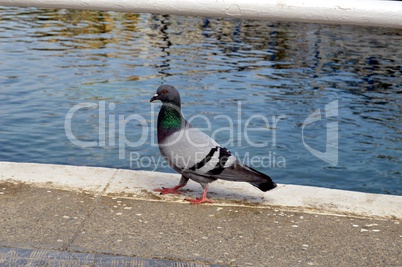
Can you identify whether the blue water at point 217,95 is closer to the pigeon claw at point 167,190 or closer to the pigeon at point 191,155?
the pigeon at point 191,155

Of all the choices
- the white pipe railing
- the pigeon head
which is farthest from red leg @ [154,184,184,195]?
the white pipe railing

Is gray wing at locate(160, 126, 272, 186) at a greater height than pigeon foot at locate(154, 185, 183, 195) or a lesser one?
greater

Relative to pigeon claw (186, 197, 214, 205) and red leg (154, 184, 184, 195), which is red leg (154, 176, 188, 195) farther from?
pigeon claw (186, 197, 214, 205)

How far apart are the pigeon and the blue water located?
15.1 ft

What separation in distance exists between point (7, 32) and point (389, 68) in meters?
11.2

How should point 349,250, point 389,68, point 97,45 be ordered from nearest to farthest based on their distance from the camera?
1. point 349,250
2. point 389,68
3. point 97,45

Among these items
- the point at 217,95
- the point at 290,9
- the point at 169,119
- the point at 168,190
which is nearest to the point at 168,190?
the point at 168,190

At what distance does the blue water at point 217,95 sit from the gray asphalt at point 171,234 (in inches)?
207

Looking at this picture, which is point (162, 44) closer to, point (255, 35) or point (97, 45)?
point (97, 45)

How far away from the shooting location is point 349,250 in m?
3.38

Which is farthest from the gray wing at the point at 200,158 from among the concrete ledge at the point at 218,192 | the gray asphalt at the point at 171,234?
the gray asphalt at the point at 171,234

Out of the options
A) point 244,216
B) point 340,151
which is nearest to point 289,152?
point 340,151

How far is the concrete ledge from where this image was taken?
3.99m

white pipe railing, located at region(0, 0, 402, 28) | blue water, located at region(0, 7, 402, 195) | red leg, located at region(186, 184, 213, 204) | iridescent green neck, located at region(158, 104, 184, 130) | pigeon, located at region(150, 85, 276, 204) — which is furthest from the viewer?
blue water, located at region(0, 7, 402, 195)
